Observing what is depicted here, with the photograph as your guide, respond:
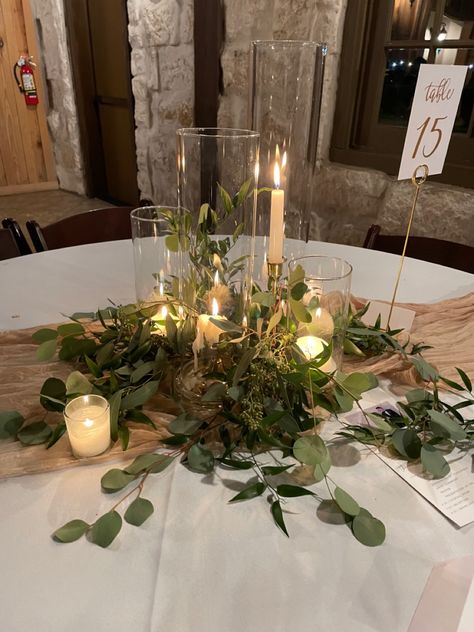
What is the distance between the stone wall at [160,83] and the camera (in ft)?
Result: 7.98

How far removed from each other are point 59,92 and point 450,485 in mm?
4082

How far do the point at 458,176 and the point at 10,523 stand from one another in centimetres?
178

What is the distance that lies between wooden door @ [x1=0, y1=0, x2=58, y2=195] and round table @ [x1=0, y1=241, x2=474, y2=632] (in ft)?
13.9

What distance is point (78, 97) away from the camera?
12.1 ft

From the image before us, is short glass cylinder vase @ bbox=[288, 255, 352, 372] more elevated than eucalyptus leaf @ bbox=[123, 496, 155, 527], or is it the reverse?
short glass cylinder vase @ bbox=[288, 255, 352, 372]

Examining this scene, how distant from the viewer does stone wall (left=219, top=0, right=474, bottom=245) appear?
1809mm

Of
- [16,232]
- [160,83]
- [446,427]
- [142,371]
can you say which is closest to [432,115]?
[446,427]

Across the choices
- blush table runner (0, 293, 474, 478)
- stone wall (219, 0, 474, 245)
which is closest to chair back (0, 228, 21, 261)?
blush table runner (0, 293, 474, 478)

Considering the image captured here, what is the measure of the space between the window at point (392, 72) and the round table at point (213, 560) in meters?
1.59

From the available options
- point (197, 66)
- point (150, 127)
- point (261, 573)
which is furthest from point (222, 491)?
point (150, 127)

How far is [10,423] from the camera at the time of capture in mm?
618

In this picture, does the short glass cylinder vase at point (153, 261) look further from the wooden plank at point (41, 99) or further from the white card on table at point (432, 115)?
the wooden plank at point (41, 99)

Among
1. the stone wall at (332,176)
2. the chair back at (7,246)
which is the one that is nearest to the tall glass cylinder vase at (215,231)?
the chair back at (7,246)

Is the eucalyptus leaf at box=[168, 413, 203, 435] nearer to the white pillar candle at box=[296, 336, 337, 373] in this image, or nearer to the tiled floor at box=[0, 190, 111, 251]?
the white pillar candle at box=[296, 336, 337, 373]
